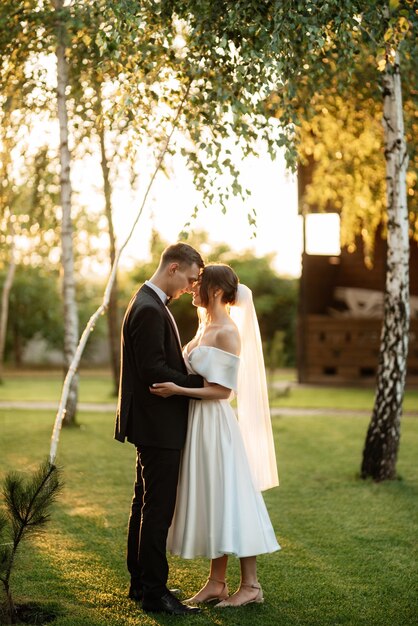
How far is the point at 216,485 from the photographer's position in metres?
5.03

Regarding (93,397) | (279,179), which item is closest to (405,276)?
(279,179)

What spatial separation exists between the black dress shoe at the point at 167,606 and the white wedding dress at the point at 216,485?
0.81 feet

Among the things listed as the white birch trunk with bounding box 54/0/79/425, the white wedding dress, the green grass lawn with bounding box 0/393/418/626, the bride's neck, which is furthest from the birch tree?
the white birch trunk with bounding box 54/0/79/425

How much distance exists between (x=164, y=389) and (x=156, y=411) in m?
0.19

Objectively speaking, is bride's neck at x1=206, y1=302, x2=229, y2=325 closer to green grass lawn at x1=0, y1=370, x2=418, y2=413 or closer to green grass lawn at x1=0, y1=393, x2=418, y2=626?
green grass lawn at x1=0, y1=393, x2=418, y2=626

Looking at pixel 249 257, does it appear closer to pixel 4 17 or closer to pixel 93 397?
pixel 93 397

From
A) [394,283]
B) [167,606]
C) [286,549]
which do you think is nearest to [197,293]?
Result: [167,606]

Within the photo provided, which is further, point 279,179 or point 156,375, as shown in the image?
point 279,179

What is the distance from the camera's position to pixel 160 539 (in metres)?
4.94

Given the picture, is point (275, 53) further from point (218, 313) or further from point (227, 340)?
point (227, 340)

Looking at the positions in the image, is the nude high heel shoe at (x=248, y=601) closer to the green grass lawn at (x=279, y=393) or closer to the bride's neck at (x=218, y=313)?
the bride's neck at (x=218, y=313)

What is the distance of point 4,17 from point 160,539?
627cm

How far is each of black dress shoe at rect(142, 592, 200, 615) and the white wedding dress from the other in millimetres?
248

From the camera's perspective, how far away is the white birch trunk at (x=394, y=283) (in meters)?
8.68
